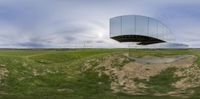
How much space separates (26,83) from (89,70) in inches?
605

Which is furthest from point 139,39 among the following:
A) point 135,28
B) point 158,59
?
point 158,59

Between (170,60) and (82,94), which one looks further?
(170,60)

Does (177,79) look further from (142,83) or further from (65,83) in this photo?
(65,83)

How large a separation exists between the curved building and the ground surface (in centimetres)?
631

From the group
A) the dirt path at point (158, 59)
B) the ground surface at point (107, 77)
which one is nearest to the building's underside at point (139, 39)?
the ground surface at point (107, 77)

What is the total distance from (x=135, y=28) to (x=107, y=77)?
23.1m

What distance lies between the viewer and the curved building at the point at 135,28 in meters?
97.4

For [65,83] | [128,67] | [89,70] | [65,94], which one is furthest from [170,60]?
[65,94]

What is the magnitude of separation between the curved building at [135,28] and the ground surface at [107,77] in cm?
631

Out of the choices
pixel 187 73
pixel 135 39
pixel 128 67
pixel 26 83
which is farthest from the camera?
pixel 135 39

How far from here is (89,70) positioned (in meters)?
82.9

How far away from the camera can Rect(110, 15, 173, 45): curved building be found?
97375 mm

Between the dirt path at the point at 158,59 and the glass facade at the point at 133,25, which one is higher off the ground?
the glass facade at the point at 133,25

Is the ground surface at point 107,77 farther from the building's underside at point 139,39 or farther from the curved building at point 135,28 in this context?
the building's underside at point 139,39
